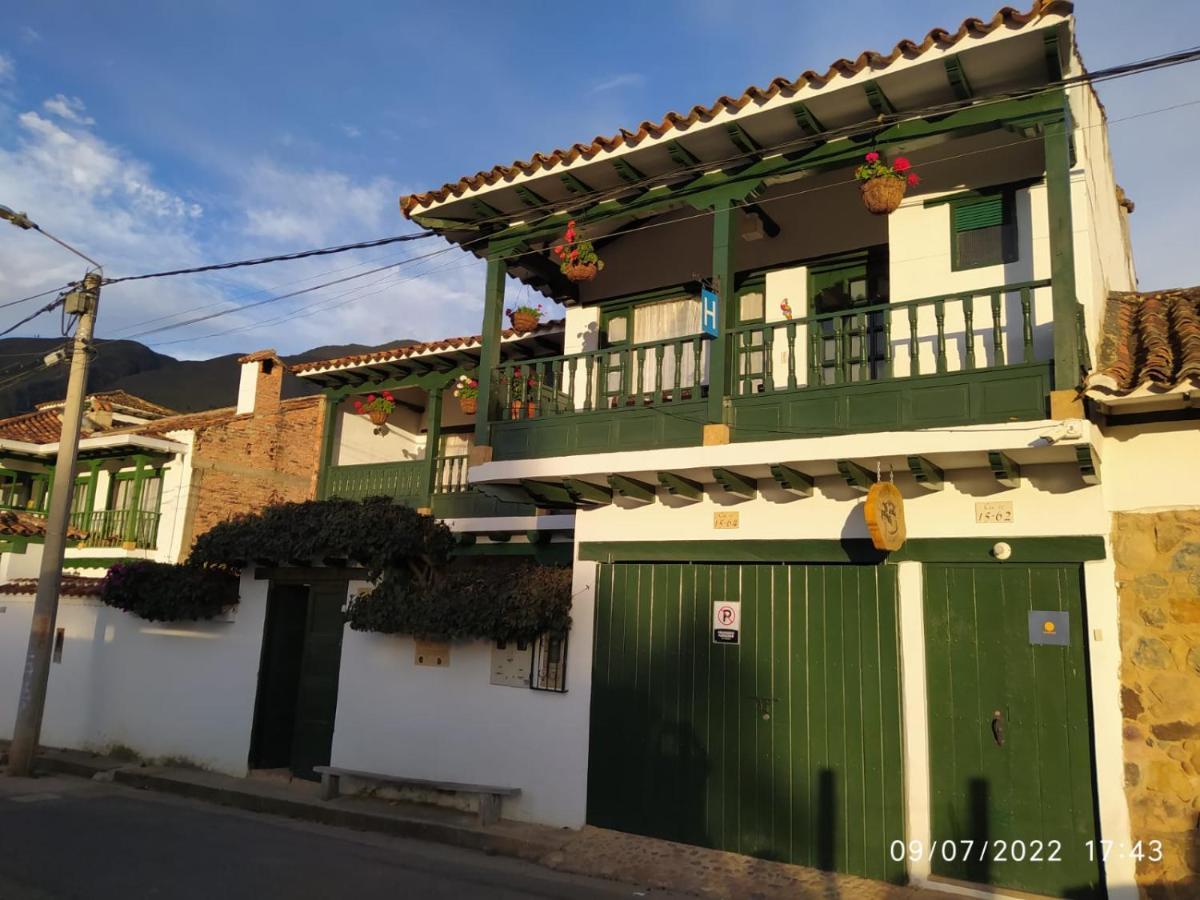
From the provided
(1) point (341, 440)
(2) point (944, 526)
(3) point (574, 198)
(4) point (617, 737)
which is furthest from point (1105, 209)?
(1) point (341, 440)

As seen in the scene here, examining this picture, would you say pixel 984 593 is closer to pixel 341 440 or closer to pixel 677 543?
pixel 677 543

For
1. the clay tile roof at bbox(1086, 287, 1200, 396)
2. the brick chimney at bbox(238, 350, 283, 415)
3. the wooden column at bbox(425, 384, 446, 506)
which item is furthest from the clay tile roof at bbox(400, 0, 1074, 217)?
the brick chimney at bbox(238, 350, 283, 415)

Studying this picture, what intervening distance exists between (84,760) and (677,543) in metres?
9.83

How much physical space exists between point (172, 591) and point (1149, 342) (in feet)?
38.5

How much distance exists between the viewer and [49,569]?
1216 cm

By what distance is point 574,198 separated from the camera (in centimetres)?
923

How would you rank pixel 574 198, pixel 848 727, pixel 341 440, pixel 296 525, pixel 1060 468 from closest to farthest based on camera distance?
pixel 1060 468 → pixel 848 727 → pixel 574 198 → pixel 296 525 → pixel 341 440

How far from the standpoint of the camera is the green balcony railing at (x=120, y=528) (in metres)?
18.7

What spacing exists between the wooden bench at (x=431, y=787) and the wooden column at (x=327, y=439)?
21.3ft

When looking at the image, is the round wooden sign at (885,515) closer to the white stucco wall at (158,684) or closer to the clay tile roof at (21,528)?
the white stucco wall at (158,684)

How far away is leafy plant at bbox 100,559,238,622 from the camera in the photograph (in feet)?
38.0

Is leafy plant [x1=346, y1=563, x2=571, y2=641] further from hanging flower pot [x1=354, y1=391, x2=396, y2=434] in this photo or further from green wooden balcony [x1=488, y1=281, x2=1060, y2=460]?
hanging flower pot [x1=354, y1=391, x2=396, y2=434]

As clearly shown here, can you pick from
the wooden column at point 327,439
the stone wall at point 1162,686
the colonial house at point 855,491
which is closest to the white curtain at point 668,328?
the colonial house at point 855,491

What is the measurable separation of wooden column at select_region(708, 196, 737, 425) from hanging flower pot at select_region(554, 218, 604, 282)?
1382 mm
